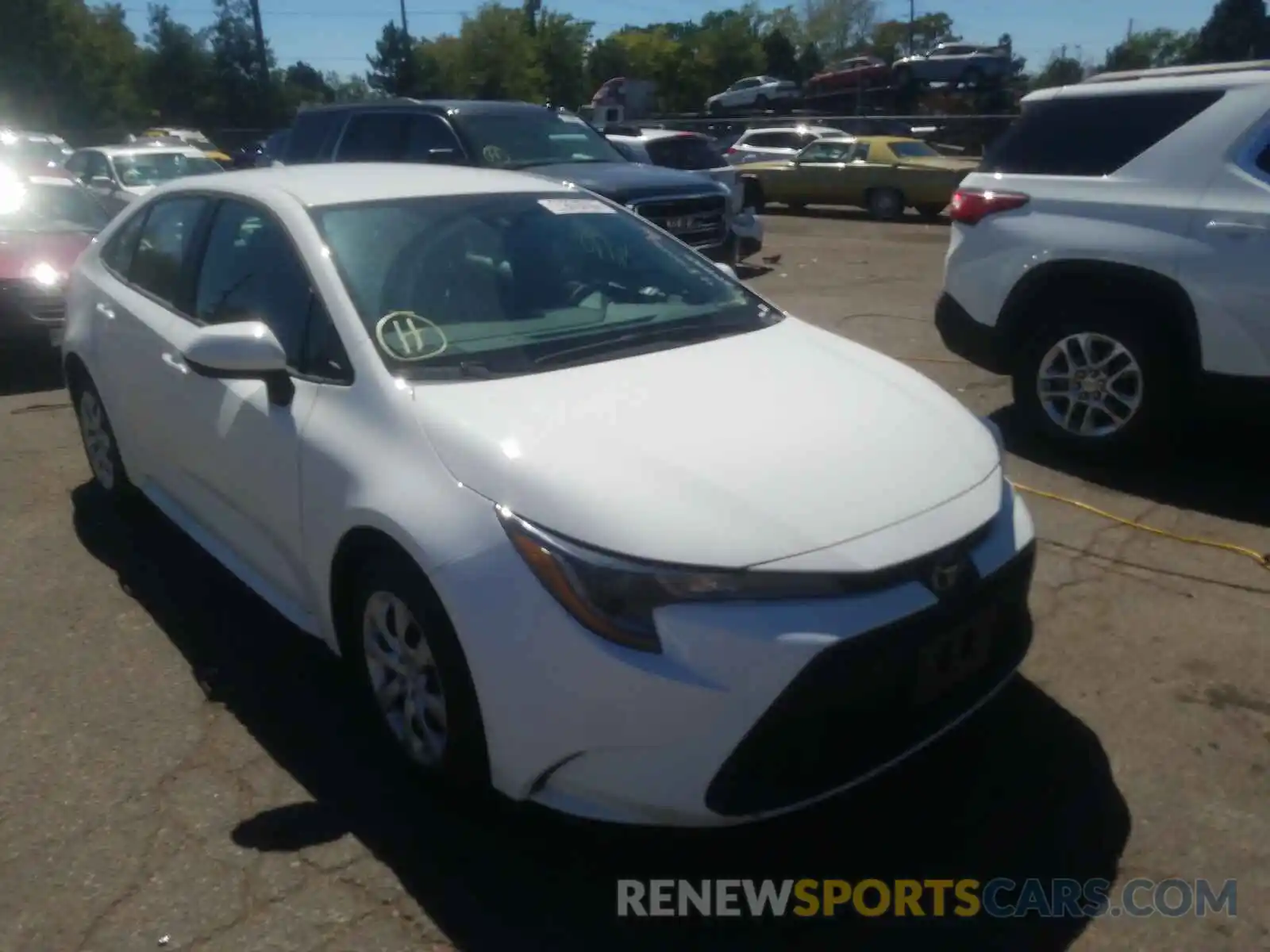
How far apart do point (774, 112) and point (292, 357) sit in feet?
152

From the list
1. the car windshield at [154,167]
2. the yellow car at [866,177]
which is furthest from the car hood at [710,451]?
the yellow car at [866,177]

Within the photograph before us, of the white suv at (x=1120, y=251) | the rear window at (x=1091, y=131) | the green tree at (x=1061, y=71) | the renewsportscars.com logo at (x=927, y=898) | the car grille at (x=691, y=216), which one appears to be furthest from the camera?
the green tree at (x=1061, y=71)

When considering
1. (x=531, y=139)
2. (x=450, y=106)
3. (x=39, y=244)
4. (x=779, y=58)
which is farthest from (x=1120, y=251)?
(x=779, y=58)

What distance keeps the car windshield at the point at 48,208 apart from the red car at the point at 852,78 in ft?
125

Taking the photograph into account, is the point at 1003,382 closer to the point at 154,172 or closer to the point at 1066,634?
the point at 1066,634

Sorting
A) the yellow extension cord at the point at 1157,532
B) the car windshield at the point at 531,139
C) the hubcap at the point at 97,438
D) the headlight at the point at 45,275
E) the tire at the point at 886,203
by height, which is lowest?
the tire at the point at 886,203

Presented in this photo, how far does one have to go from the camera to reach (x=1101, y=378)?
550cm

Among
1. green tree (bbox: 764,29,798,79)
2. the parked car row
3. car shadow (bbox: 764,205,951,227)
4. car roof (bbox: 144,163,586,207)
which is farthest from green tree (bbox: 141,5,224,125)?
car roof (bbox: 144,163,586,207)

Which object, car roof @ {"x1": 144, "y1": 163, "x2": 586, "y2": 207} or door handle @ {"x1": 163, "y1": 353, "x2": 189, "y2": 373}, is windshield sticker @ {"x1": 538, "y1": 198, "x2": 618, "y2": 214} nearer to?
car roof @ {"x1": 144, "y1": 163, "x2": 586, "y2": 207}

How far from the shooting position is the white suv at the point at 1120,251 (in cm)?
502

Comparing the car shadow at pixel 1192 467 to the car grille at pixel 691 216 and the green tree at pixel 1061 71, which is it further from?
the green tree at pixel 1061 71

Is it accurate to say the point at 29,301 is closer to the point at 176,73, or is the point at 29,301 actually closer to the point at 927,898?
the point at 927,898

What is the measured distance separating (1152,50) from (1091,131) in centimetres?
8069

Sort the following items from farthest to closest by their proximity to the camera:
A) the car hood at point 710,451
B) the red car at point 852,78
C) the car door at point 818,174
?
the red car at point 852,78, the car door at point 818,174, the car hood at point 710,451
